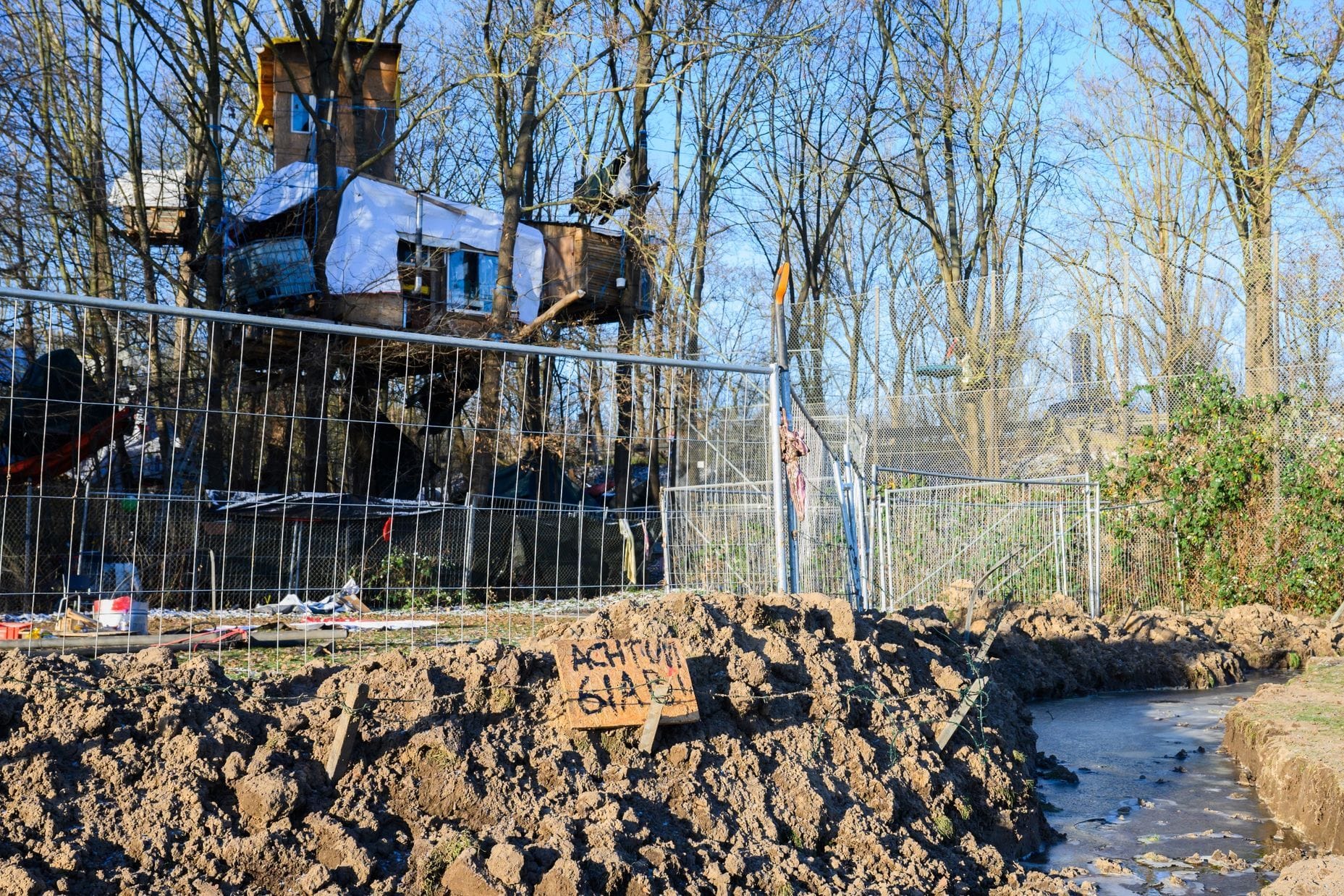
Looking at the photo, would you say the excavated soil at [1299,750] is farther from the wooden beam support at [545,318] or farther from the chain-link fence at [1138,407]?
the wooden beam support at [545,318]

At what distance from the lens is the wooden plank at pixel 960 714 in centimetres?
540

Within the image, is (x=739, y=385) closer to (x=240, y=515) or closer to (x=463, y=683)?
(x=240, y=515)

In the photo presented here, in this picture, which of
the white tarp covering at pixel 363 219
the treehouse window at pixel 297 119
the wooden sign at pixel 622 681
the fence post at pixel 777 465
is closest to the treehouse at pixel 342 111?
the treehouse window at pixel 297 119

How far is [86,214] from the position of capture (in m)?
15.6

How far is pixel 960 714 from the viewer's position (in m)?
5.47

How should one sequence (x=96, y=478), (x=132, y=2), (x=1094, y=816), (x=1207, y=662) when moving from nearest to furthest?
(x=1094, y=816), (x=96, y=478), (x=1207, y=662), (x=132, y=2)

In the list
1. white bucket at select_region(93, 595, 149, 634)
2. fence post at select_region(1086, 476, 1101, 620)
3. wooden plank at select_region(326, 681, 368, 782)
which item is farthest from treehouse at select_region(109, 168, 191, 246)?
wooden plank at select_region(326, 681, 368, 782)

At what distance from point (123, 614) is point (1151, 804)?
636 centimetres

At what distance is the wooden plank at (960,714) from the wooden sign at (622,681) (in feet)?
4.90

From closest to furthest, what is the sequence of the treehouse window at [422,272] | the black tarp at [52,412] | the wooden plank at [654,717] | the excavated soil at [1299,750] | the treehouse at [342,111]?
the wooden plank at [654,717]
the excavated soil at [1299,750]
the black tarp at [52,412]
the treehouse window at [422,272]
the treehouse at [342,111]

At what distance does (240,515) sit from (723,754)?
6699 mm

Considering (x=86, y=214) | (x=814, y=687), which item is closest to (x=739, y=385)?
(x=814, y=687)

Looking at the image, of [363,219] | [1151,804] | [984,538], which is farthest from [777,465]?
[363,219]

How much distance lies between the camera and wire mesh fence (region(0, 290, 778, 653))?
716 cm
